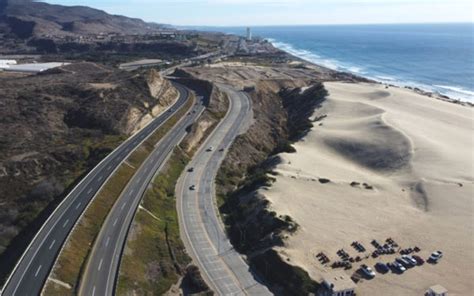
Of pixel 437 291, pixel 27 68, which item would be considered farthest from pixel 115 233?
pixel 27 68

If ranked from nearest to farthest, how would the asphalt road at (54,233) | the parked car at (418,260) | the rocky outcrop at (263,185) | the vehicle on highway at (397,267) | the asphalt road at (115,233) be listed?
the asphalt road at (54,233)
the asphalt road at (115,233)
the rocky outcrop at (263,185)
the vehicle on highway at (397,267)
the parked car at (418,260)

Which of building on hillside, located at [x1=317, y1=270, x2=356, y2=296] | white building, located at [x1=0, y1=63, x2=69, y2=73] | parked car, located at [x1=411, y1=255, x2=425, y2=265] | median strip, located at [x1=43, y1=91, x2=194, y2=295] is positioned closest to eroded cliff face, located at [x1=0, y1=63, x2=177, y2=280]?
median strip, located at [x1=43, y1=91, x2=194, y2=295]

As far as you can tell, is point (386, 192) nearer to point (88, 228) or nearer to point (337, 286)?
point (337, 286)

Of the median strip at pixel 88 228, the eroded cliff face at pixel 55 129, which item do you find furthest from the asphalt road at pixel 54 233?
the eroded cliff face at pixel 55 129

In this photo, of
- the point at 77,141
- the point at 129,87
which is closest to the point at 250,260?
the point at 77,141

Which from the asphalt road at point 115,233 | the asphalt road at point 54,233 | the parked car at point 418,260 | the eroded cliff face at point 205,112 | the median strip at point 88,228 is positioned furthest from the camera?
the eroded cliff face at point 205,112

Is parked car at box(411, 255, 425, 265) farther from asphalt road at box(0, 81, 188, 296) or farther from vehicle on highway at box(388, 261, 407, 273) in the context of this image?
asphalt road at box(0, 81, 188, 296)

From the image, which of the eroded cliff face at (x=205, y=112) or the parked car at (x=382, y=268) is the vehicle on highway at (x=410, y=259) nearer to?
the parked car at (x=382, y=268)
